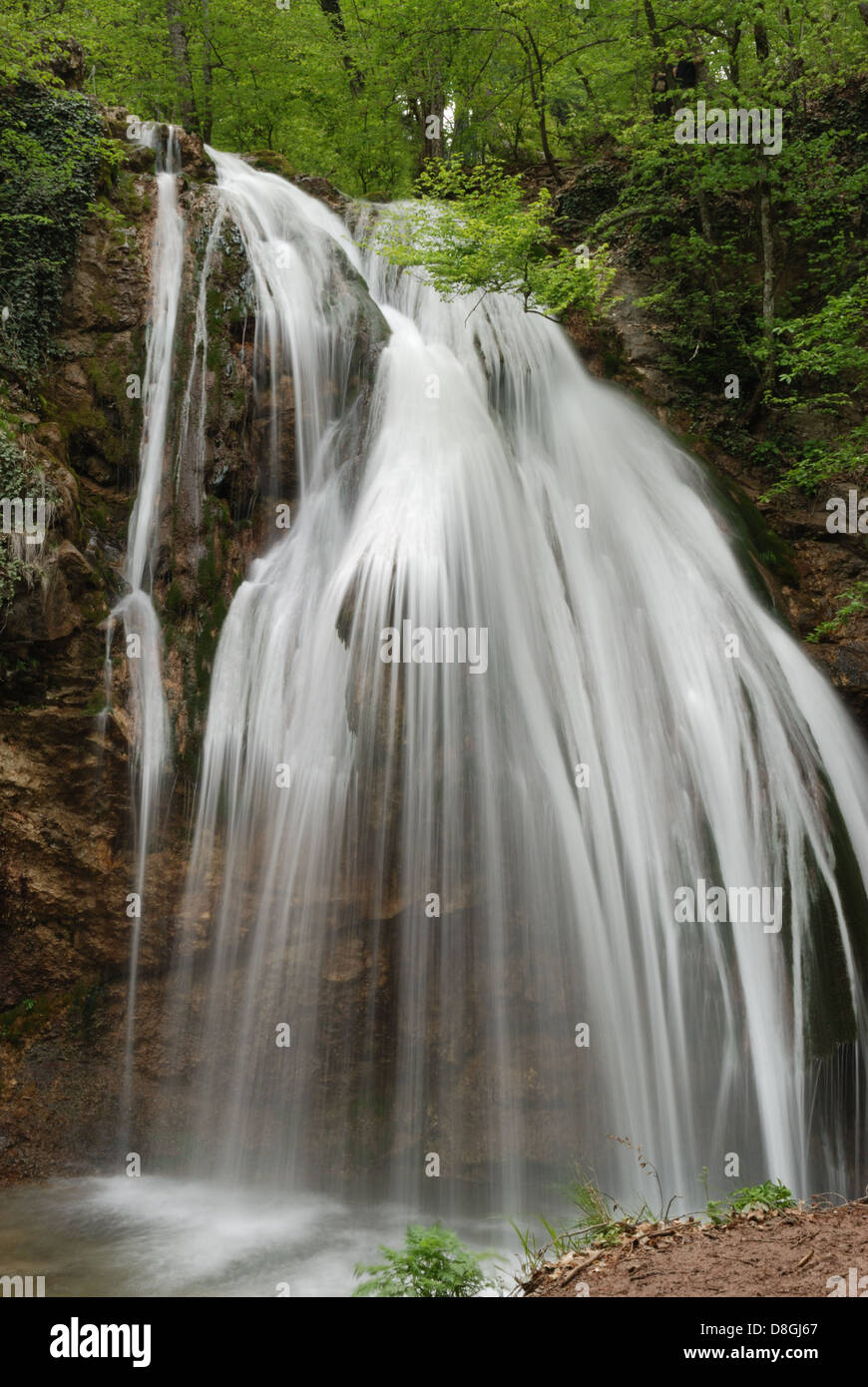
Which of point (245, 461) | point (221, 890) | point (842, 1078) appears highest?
point (245, 461)

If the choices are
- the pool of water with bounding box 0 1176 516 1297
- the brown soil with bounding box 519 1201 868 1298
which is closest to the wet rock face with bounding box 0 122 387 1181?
the pool of water with bounding box 0 1176 516 1297

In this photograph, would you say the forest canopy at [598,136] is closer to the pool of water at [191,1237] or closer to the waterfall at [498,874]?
the waterfall at [498,874]

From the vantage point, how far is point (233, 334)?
9547mm

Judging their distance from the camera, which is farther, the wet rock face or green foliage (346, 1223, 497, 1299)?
the wet rock face

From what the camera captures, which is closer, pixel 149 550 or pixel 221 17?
pixel 149 550

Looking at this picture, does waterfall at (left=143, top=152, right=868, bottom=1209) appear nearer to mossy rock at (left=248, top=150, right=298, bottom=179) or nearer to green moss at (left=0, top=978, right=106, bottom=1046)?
green moss at (left=0, top=978, right=106, bottom=1046)

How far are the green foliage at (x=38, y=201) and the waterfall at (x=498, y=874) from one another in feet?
4.04

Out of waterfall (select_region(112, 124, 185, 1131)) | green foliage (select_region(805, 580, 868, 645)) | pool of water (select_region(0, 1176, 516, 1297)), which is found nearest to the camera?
pool of water (select_region(0, 1176, 516, 1297))

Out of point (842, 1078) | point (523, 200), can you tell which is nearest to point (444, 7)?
point (523, 200)

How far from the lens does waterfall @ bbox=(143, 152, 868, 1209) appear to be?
698cm

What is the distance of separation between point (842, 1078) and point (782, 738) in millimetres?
2893

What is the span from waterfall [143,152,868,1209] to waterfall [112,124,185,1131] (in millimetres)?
57
